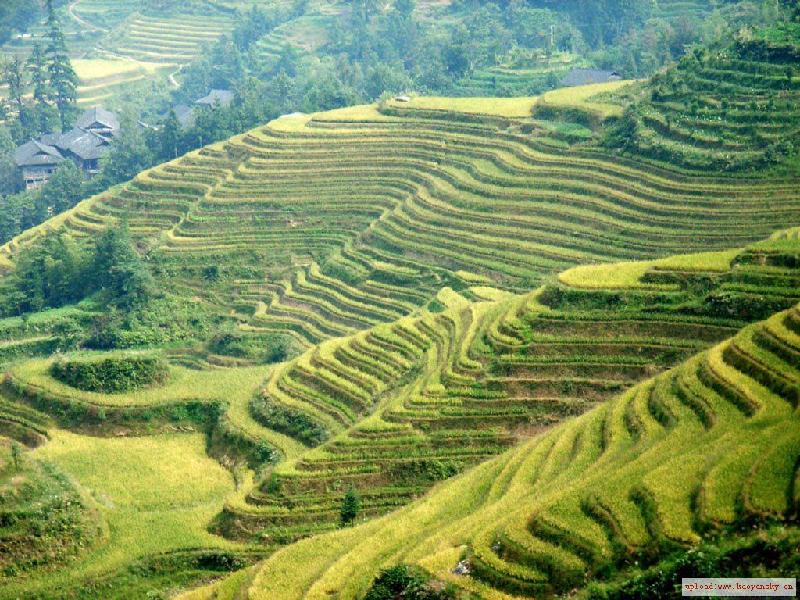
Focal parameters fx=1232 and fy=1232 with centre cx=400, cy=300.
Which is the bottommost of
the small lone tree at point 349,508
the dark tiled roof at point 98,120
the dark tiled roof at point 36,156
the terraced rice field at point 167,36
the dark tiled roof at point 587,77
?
the small lone tree at point 349,508

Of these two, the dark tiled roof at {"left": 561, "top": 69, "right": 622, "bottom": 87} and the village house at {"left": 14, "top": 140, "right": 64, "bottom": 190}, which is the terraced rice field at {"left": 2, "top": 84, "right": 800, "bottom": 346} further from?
the village house at {"left": 14, "top": 140, "right": 64, "bottom": 190}

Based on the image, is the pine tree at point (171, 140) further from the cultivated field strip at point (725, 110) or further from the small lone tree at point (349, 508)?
the small lone tree at point (349, 508)

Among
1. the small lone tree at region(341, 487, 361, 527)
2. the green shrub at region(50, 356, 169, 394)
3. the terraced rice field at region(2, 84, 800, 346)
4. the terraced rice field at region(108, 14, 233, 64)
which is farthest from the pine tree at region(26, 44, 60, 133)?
the small lone tree at region(341, 487, 361, 527)

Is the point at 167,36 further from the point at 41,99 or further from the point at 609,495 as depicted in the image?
the point at 609,495

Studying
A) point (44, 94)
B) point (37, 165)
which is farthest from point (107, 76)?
point (37, 165)

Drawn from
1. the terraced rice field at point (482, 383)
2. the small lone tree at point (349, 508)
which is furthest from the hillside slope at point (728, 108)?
the small lone tree at point (349, 508)

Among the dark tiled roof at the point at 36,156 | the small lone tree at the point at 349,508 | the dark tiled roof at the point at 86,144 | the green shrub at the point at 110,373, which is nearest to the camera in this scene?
the small lone tree at the point at 349,508
